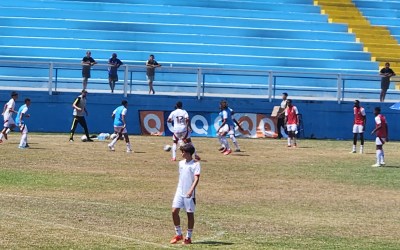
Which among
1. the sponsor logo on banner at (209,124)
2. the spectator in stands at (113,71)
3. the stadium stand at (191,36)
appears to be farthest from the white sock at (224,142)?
the stadium stand at (191,36)

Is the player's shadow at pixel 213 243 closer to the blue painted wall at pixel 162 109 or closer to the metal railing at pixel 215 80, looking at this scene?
the metal railing at pixel 215 80

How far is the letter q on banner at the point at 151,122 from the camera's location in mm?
39344

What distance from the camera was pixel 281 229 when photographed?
1797 centimetres

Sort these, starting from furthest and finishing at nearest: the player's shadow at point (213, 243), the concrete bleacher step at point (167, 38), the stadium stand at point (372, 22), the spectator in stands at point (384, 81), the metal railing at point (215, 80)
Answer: the stadium stand at point (372, 22)
the concrete bleacher step at point (167, 38)
the spectator in stands at point (384, 81)
the metal railing at point (215, 80)
the player's shadow at point (213, 243)

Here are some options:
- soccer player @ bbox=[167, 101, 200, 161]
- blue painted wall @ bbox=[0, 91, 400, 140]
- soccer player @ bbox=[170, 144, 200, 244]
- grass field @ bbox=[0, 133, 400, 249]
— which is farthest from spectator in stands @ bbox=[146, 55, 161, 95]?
soccer player @ bbox=[170, 144, 200, 244]

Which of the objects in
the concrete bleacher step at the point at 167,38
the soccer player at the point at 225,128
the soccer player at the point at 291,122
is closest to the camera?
the soccer player at the point at 225,128

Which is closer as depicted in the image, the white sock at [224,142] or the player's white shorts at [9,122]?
the white sock at [224,142]

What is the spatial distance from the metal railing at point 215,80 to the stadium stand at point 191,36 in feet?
0.46

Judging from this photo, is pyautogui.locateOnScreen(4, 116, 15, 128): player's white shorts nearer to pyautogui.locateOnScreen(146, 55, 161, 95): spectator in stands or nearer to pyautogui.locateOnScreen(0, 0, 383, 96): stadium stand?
pyautogui.locateOnScreen(146, 55, 161, 95): spectator in stands

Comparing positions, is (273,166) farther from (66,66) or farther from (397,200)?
(66,66)

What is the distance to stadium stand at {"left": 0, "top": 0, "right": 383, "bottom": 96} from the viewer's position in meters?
43.2

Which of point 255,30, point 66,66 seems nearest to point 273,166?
point 66,66

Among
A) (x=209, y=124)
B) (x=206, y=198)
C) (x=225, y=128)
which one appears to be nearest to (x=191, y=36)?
(x=209, y=124)

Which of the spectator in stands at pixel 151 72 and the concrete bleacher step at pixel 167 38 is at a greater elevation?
the concrete bleacher step at pixel 167 38
